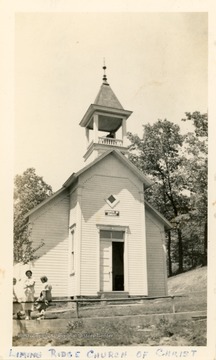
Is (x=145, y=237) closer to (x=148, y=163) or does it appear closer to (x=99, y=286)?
(x=99, y=286)

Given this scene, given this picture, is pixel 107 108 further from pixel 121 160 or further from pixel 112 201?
pixel 112 201

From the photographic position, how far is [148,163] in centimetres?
2362

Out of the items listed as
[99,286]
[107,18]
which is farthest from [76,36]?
[99,286]

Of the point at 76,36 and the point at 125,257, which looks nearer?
the point at 76,36

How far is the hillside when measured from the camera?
17.9 meters

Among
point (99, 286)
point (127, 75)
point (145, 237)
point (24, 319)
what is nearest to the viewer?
point (24, 319)

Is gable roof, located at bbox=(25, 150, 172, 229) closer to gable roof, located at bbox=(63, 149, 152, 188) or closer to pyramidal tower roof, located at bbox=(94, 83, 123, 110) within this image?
gable roof, located at bbox=(63, 149, 152, 188)

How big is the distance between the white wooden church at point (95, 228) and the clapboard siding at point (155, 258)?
0.48 metres

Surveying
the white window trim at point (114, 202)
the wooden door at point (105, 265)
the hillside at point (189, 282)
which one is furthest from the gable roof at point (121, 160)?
the hillside at point (189, 282)

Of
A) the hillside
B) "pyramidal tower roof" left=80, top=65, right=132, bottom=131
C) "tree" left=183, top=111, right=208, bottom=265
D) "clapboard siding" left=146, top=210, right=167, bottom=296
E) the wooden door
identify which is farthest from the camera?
the hillside

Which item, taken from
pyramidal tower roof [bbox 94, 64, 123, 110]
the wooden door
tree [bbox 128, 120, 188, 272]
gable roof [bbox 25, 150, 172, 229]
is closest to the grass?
the wooden door

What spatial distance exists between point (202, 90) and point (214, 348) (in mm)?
5595

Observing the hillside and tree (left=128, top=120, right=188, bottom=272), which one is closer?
the hillside

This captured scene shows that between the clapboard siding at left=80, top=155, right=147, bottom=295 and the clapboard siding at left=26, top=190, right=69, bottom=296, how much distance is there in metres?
0.84
